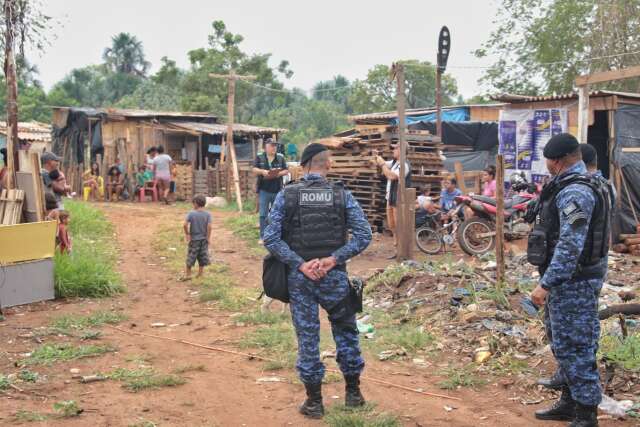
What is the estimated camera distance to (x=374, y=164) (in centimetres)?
1345

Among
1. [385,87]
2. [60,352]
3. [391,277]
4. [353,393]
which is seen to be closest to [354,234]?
[353,393]

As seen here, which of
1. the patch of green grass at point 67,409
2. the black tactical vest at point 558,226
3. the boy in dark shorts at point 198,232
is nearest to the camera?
the black tactical vest at point 558,226

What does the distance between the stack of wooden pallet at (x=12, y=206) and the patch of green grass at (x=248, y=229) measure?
4.35 metres

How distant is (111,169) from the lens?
22.9 meters

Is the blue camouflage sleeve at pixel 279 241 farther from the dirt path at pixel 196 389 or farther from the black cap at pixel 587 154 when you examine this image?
the black cap at pixel 587 154

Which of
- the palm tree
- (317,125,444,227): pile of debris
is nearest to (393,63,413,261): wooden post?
(317,125,444,227): pile of debris

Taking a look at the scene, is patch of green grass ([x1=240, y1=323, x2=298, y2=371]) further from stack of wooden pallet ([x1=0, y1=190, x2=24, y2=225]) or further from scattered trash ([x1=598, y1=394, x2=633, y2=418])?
stack of wooden pallet ([x1=0, y1=190, x2=24, y2=225])

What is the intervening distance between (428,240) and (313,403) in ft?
25.1

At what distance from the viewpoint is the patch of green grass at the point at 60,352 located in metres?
5.96

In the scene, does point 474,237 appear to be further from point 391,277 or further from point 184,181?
point 184,181

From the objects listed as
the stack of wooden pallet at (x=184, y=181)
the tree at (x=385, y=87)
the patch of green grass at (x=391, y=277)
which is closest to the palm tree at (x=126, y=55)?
the tree at (x=385, y=87)

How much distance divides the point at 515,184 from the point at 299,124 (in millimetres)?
35159

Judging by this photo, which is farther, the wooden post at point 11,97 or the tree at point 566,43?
the tree at point 566,43

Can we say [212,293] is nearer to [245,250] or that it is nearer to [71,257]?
[71,257]
